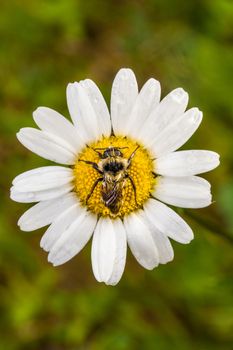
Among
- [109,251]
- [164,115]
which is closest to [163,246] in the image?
[109,251]

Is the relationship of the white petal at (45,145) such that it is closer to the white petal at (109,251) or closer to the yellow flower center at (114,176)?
the yellow flower center at (114,176)

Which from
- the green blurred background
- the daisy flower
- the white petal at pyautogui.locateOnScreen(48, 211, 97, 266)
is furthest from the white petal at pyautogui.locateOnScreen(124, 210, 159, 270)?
the green blurred background

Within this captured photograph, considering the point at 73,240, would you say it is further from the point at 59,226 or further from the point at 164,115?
the point at 164,115

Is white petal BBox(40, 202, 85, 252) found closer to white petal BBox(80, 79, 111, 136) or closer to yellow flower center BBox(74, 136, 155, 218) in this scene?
yellow flower center BBox(74, 136, 155, 218)

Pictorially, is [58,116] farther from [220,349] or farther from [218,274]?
[220,349]

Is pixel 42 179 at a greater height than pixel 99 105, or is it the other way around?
pixel 99 105

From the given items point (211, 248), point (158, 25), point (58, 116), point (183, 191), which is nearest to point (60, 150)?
point (58, 116)
